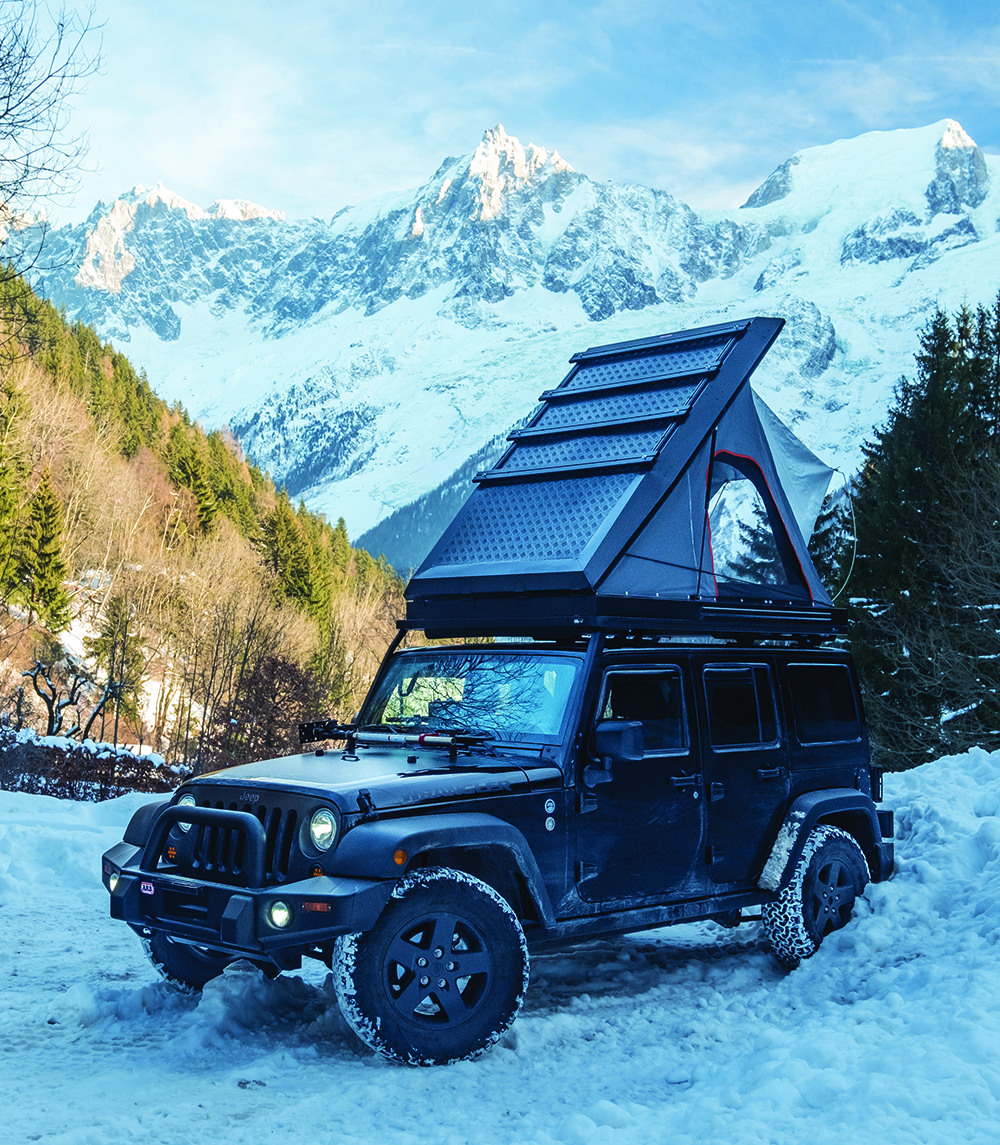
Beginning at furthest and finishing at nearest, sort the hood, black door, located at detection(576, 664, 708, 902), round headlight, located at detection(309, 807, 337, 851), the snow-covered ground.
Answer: black door, located at detection(576, 664, 708, 902)
the hood
round headlight, located at detection(309, 807, 337, 851)
the snow-covered ground

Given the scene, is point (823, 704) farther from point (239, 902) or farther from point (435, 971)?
point (239, 902)

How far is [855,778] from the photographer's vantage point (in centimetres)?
758

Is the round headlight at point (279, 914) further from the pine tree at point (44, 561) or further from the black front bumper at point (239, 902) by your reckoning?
the pine tree at point (44, 561)

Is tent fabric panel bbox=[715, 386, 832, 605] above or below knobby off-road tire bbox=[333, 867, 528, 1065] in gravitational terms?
above

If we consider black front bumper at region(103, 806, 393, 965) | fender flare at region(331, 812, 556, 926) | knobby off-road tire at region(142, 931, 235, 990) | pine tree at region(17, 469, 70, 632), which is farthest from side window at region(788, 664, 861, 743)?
pine tree at region(17, 469, 70, 632)

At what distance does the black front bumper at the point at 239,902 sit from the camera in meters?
4.84

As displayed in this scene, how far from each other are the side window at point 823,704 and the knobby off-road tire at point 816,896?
0.67m

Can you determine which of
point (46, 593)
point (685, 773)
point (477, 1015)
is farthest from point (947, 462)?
point (46, 593)

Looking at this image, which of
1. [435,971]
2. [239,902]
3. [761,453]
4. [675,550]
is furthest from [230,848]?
[761,453]

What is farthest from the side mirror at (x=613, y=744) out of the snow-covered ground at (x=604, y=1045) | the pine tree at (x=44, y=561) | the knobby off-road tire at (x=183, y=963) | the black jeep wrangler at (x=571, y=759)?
the pine tree at (x=44, y=561)

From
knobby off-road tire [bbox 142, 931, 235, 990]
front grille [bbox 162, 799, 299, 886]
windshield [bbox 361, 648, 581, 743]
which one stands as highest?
windshield [bbox 361, 648, 581, 743]

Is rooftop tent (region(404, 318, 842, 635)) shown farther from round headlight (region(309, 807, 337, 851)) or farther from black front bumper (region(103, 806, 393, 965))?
black front bumper (region(103, 806, 393, 965))

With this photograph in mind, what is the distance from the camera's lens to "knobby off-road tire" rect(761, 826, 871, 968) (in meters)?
6.61

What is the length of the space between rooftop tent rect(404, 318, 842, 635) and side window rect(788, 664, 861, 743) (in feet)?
1.01
